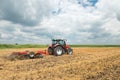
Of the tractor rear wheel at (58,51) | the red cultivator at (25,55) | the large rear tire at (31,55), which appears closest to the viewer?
the red cultivator at (25,55)

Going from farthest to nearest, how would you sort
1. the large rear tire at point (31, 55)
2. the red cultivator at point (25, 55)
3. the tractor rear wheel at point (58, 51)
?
the tractor rear wheel at point (58, 51), the large rear tire at point (31, 55), the red cultivator at point (25, 55)

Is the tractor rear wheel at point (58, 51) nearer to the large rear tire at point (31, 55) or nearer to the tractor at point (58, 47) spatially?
the tractor at point (58, 47)

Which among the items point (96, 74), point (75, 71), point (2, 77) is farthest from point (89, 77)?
point (2, 77)


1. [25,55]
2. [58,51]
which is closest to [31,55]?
[25,55]

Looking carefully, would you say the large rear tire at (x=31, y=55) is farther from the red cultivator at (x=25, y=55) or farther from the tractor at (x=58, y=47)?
the tractor at (x=58, y=47)

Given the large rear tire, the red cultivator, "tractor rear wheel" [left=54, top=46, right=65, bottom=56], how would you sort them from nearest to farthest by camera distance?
the red cultivator < the large rear tire < "tractor rear wheel" [left=54, top=46, right=65, bottom=56]

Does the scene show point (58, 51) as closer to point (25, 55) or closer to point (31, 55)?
point (31, 55)

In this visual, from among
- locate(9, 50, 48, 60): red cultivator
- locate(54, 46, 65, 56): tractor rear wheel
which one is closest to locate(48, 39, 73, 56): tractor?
locate(54, 46, 65, 56): tractor rear wheel

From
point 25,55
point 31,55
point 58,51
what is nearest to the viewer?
point 25,55

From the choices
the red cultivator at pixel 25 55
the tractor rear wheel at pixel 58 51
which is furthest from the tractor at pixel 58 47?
the red cultivator at pixel 25 55

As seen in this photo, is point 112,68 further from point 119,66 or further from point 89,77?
point 89,77

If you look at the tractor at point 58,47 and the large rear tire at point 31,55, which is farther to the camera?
the tractor at point 58,47

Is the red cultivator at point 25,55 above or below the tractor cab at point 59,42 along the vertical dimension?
below

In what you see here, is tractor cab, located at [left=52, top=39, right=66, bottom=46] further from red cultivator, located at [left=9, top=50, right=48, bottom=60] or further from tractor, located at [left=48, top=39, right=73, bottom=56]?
red cultivator, located at [left=9, top=50, right=48, bottom=60]
